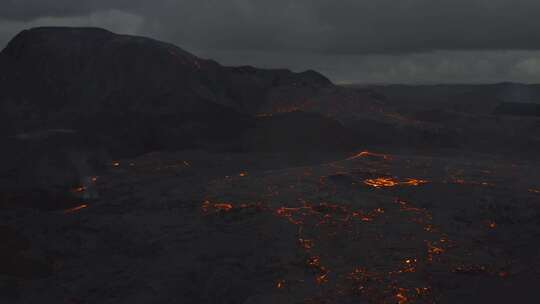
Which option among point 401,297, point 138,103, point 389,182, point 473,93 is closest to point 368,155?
point 389,182

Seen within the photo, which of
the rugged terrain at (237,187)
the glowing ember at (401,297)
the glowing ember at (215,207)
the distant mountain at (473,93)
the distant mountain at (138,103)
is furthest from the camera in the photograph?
the distant mountain at (473,93)

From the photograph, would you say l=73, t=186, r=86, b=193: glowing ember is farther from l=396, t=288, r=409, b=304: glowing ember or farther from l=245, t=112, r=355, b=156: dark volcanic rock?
l=396, t=288, r=409, b=304: glowing ember

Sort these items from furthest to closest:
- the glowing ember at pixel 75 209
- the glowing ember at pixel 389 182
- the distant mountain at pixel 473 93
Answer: the distant mountain at pixel 473 93, the glowing ember at pixel 389 182, the glowing ember at pixel 75 209

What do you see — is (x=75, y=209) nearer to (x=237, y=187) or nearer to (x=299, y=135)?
(x=237, y=187)

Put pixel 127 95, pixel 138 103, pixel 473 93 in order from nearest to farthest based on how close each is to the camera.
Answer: pixel 138 103
pixel 127 95
pixel 473 93

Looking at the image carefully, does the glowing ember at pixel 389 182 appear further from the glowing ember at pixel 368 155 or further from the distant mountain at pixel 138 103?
the distant mountain at pixel 138 103

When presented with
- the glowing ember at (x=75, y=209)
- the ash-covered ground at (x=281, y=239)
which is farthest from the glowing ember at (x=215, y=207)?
the glowing ember at (x=75, y=209)

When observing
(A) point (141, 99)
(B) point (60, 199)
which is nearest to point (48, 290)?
(B) point (60, 199)

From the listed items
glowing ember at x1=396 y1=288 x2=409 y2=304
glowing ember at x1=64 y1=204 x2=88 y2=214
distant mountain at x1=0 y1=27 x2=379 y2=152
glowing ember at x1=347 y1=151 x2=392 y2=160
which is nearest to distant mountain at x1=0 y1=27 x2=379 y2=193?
distant mountain at x1=0 y1=27 x2=379 y2=152

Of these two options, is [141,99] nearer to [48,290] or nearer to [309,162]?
[309,162]
